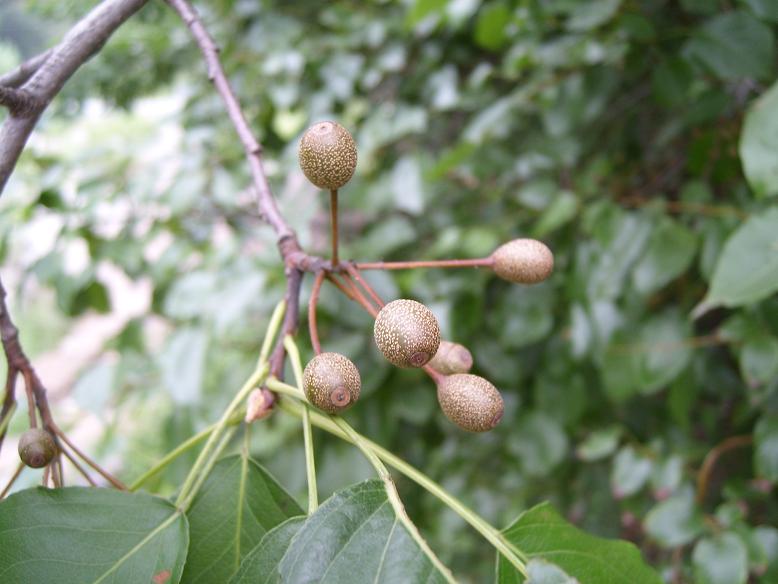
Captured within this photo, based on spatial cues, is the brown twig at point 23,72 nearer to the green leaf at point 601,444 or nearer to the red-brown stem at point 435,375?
the red-brown stem at point 435,375

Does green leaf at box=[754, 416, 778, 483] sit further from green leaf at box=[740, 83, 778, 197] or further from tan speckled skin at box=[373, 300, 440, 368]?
tan speckled skin at box=[373, 300, 440, 368]

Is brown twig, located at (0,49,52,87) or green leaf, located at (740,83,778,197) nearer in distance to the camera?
brown twig, located at (0,49,52,87)

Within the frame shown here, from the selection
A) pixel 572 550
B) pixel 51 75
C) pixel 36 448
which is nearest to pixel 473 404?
pixel 572 550

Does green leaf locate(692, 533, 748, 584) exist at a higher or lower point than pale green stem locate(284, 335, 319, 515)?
lower

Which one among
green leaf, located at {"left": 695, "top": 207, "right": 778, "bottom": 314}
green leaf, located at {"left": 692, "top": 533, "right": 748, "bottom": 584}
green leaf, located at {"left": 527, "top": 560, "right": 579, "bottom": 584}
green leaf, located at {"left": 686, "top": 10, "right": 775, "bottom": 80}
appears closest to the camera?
green leaf, located at {"left": 527, "top": 560, "right": 579, "bottom": 584}

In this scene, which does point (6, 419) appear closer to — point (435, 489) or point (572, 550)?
point (435, 489)

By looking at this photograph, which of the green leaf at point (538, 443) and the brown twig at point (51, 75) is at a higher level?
the brown twig at point (51, 75)

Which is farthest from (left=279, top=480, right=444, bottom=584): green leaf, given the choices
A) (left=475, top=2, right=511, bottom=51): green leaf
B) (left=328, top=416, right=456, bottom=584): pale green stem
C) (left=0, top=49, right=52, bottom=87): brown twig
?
(left=475, top=2, right=511, bottom=51): green leaf

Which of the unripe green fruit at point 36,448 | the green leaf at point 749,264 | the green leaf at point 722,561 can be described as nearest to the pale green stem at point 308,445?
the unripe green fruit at point 36,448
